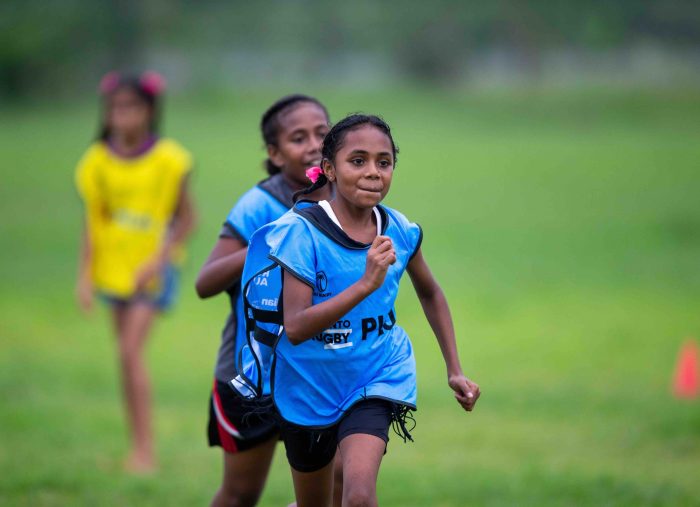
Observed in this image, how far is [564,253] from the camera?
17500mm

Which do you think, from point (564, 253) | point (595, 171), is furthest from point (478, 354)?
point (595, 171)

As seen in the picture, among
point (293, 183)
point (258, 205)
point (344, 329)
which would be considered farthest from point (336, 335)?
point (293, 183)

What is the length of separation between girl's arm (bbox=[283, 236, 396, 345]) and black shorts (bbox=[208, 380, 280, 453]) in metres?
0.82

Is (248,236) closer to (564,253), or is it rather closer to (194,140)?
(564,253)

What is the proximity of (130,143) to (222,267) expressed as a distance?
3180mm

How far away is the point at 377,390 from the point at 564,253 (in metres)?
13.6

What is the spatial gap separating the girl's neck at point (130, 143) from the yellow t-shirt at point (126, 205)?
0.04 metres

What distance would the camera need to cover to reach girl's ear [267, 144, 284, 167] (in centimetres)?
511

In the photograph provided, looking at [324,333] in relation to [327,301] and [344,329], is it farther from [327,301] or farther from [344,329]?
[327,301]

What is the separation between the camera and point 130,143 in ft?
25.2

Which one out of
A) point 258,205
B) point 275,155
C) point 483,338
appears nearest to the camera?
point 258,205

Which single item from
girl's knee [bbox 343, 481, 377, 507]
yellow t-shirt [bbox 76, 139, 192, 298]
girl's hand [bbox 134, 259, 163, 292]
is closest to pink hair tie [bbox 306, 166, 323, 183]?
girl's knee [bbox 343, 481, 377, 507]

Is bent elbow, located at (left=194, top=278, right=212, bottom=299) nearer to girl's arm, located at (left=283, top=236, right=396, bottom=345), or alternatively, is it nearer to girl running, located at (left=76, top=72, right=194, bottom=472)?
girl's arm, located at (left=283, top=236, right=396, bottom=345)

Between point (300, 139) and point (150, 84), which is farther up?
point (150, 84)
